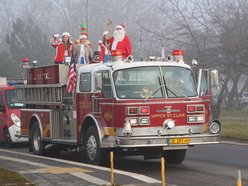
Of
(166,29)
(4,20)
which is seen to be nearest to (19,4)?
(4,20)

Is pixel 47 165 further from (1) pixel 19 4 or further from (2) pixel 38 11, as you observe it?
(1) pixel 19 4

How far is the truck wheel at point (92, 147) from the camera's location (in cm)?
1302

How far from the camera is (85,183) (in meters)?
10.3

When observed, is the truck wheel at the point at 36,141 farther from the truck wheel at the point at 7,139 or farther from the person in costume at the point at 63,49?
the truck wheel at the point at 7,139

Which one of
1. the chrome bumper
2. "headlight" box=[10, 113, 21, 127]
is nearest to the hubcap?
the chrome bumper

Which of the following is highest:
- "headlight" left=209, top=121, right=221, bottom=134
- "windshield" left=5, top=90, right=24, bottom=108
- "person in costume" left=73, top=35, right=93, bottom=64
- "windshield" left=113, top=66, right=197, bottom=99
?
"person in costume" left=73, top=35, right=93, bottom=64

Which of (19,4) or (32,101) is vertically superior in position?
(19,4)

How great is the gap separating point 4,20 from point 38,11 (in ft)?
19.9

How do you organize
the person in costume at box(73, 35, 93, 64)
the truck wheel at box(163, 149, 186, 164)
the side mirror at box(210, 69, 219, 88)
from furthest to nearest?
the person in costume at box(73, 35, 93, 64)
the truck wheel at box(163, 149, 186, 164)
the side mirror at box(210, 69, 219, 88)

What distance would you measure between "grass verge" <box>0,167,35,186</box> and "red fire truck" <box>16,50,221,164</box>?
2.22 m

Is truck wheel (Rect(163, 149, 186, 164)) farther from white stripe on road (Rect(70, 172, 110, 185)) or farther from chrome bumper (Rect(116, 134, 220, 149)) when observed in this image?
white stripe on road (Rect(70, 172, 110, 185))

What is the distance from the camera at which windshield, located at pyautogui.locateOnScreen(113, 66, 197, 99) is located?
12.7 metres

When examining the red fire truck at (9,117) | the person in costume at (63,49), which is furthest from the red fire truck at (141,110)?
the red fire truck at (9,117)

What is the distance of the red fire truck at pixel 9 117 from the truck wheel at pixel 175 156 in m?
7.29
